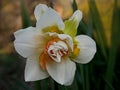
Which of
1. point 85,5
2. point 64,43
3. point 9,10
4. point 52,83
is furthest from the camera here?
point 9,10

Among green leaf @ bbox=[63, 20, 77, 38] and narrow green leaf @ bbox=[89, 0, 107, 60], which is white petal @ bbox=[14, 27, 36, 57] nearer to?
green leaf @ bbox=[63, 20, 77, 38]

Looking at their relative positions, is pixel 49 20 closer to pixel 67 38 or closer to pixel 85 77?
pixel 67 38

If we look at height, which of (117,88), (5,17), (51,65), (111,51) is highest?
(51,65)

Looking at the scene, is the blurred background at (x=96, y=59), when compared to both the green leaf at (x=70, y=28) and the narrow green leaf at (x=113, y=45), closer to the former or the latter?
the narrow green leaf at (x=113, y=45)

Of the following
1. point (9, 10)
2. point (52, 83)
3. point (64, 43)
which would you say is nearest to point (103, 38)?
point (52, 83)

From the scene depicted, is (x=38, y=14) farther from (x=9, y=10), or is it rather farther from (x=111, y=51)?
(x=9, y=10)
